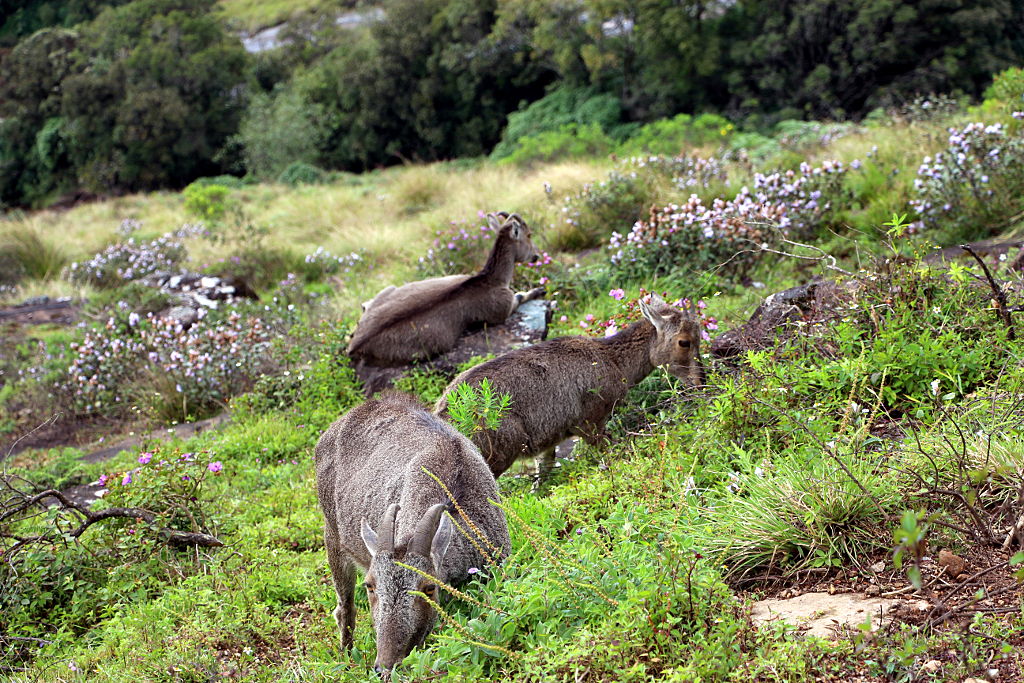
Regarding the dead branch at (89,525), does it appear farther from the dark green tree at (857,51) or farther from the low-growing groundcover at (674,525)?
the dark green tree at (857,51)

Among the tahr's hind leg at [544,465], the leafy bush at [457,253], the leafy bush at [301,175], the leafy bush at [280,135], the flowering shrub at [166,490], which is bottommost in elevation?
the leafy bush at [301,175]

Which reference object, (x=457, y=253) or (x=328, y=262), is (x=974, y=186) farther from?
(x=328, y=262)

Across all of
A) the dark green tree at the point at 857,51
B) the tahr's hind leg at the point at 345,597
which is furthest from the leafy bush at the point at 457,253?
the dark green tree at the point at 857,51

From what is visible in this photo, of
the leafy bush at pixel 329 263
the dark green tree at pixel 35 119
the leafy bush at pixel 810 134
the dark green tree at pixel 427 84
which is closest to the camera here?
the leafy bush at pixel 329 263

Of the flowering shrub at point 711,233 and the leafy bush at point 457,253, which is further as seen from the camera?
the leafy bush at point 457,253

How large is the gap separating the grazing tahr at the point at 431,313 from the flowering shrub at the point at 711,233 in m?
1.51

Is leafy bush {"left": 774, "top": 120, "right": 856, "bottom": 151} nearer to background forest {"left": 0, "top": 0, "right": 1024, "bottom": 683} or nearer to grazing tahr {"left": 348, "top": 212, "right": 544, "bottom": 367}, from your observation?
background forest {"left": 0, "top": 0, "right": 1024, "bottom": 683}

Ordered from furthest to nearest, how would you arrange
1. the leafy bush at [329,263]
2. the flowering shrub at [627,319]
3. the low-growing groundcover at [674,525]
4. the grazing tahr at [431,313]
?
the leafy bush at [329,263]
the grazing tahr at [431,313]
the flowering shrub at [627,319]
the low-growing groundcover at [674,525]

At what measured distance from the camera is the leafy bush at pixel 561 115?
32.8 meters

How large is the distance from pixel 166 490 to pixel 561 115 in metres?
29.0

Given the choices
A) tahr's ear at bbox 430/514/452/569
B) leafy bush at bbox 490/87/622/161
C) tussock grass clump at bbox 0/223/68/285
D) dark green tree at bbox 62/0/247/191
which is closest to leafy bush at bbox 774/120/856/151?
leafy bush at bbox 490/87/622/161

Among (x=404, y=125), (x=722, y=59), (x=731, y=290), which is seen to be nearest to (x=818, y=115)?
(x=722, y=59)

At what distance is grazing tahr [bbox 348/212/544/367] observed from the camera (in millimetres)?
9758

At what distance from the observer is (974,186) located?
35.6ft
